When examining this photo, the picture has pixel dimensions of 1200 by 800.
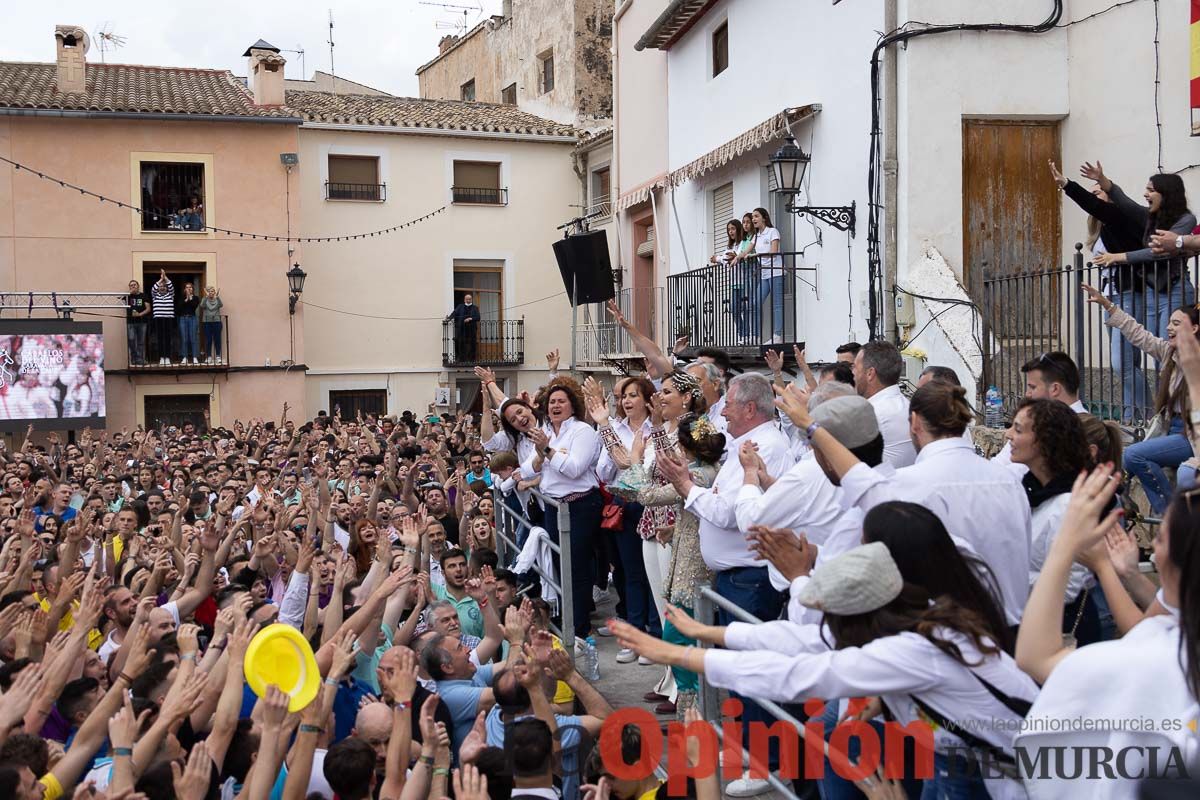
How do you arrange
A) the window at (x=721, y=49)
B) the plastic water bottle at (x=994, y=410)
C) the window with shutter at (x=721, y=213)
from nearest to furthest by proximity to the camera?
the plastic water bottle at (x=994, y=410) → the window at (x=721, y=49) → the window with shutter at (x=721, y=213)

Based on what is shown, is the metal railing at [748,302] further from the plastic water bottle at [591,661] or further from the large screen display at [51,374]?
the large screen display at [51,374]

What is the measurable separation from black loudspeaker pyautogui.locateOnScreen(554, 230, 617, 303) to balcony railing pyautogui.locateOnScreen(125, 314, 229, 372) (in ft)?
34.0

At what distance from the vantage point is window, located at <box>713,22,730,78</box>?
44.7 ft

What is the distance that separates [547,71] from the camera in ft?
82.9

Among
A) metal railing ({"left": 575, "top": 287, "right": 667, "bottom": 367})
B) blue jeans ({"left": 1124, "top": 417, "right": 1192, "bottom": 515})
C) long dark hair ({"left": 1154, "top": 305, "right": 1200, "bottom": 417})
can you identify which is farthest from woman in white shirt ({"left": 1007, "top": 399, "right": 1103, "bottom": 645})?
metal railing ({"left": 575, "top": 287, "right": 667, "bottom": 367})

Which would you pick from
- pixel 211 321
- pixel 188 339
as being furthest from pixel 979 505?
pixel 188 339

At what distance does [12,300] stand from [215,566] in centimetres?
1642

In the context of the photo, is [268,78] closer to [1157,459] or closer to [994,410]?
[994,410]

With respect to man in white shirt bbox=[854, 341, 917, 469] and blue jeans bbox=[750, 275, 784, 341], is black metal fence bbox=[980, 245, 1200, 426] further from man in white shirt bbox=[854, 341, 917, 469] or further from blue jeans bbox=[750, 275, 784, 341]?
blue jeans bbox=[750, 275, 784, 341]

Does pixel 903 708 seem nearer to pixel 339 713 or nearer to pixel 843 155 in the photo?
pixel 339 713

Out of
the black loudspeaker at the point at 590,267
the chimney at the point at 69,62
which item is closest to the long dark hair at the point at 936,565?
the black loudspeaker at the point at 590,267

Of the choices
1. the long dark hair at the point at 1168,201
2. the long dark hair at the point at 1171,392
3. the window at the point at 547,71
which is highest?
the window at the point at 547,71

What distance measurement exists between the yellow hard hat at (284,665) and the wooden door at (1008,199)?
284 inches

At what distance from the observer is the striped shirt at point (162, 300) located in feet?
67.8
